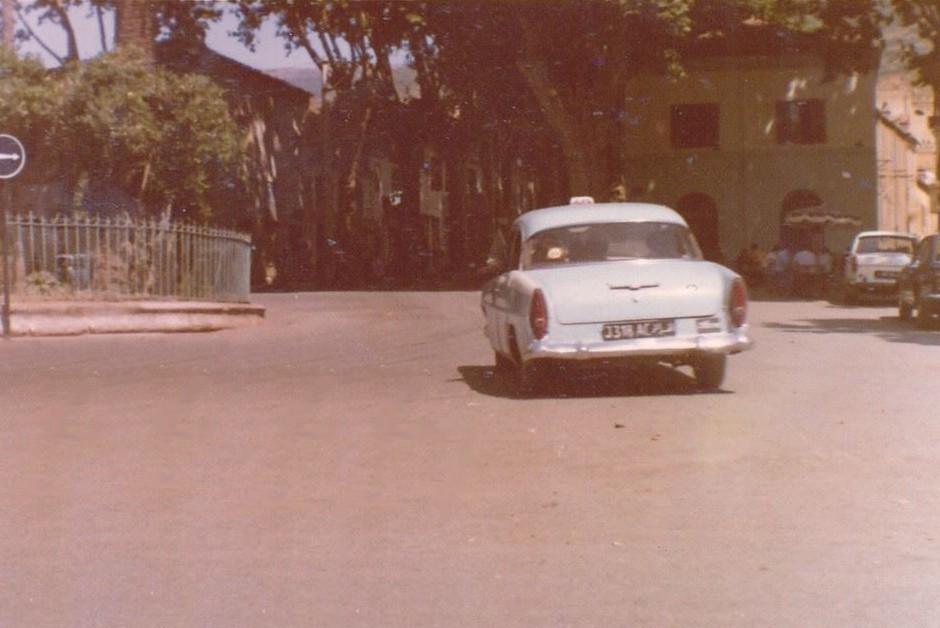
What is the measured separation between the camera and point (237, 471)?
9.38m

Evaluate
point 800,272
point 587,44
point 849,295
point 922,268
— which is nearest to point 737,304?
point 922,268

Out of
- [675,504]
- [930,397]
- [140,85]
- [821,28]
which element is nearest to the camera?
[675,504]

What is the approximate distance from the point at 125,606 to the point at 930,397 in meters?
8.79

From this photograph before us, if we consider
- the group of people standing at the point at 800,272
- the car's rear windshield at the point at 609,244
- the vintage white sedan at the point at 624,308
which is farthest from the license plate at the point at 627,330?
the group of people standing at the point at 800,272

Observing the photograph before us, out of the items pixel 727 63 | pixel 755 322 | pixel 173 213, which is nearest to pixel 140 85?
pixel 173 213

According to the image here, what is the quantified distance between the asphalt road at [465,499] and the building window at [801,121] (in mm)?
38452

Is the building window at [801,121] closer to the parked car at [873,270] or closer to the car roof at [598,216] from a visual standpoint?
the parked car at [873,270]

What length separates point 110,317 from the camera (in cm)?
2233

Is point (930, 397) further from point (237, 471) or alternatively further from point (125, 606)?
point (125, 606)

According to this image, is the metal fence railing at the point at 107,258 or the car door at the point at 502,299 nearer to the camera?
the car door at the point at 502,299

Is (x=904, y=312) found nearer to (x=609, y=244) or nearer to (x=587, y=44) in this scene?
(x=609, y=244)

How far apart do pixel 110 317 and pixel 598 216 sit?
9.81 m

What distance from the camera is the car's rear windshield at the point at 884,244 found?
1348 inches

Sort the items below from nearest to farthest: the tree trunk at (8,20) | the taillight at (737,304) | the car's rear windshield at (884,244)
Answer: the taillight at (737,304), the tree trunk at (8,20), the car's rear windshield at (884,244)
